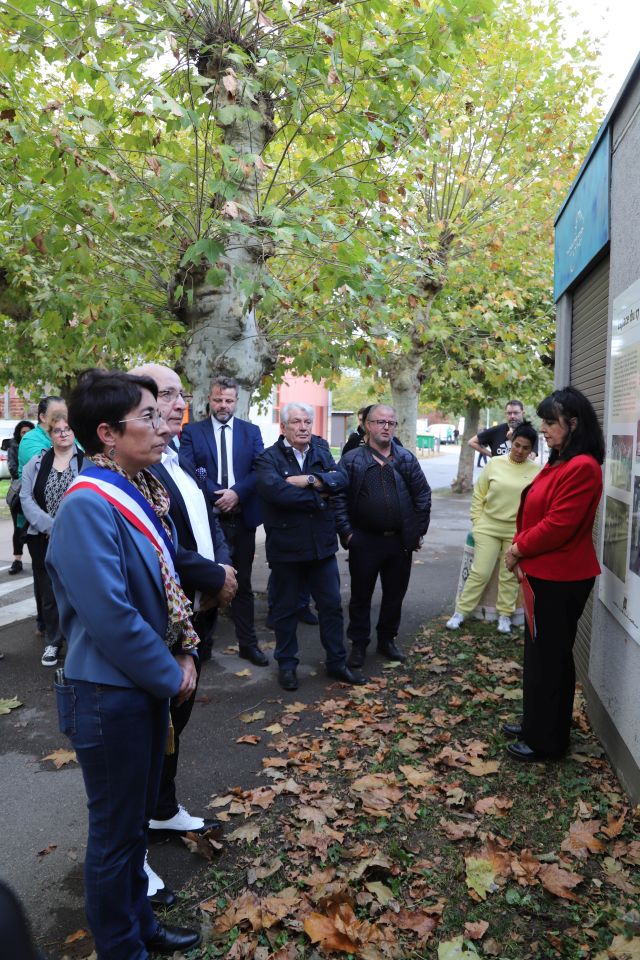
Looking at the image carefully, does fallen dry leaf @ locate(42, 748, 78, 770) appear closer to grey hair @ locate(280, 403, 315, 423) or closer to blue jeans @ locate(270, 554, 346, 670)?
blue jeans @ locate(270, 554, 346, 670)

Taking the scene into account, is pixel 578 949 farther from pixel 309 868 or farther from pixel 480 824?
pixel 309 868

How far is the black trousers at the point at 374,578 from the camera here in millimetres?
5613

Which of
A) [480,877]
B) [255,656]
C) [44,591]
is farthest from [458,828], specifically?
[44,591]

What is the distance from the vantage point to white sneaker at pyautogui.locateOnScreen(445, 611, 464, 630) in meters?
6.74

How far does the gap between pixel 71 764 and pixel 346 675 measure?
6.91 ft

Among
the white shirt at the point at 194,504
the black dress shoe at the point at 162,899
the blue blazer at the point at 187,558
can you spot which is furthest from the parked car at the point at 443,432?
the black dress shoe at the point at 162,899

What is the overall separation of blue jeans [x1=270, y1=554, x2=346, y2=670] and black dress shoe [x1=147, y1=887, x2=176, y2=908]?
→ 2498mm

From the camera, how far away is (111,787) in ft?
7.12

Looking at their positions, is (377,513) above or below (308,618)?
above

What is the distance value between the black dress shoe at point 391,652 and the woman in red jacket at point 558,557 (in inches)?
75.5

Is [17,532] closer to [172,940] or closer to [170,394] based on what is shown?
[170,394]

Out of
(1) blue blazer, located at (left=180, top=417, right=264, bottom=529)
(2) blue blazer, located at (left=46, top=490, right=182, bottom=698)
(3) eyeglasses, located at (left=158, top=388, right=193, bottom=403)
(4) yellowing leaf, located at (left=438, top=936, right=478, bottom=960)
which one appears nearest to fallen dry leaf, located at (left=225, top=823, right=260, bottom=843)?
(4) yellowing leaf, located at (left=438, top=936, right=478, bottom=960)

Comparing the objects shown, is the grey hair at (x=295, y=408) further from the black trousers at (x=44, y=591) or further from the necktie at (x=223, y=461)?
the black trousers at (x=44, y=591)

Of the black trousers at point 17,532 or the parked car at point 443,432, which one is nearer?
the black trousers at point 17,532
